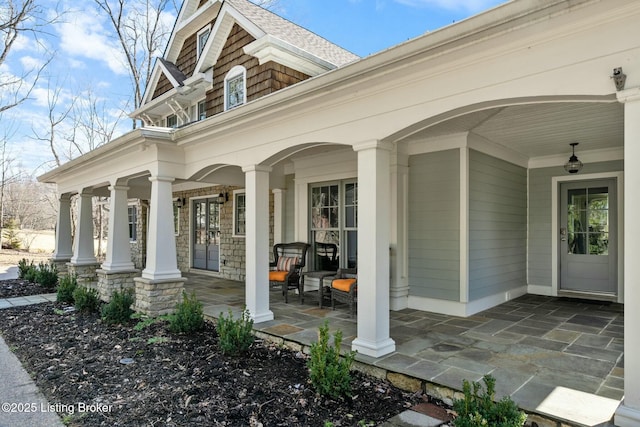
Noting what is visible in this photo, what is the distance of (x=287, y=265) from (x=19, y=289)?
6450 mm

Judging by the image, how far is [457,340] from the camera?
3973 millimetres

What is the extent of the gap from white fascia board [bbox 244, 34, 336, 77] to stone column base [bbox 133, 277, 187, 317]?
439 centimetres

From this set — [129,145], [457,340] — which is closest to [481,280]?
[457,340]

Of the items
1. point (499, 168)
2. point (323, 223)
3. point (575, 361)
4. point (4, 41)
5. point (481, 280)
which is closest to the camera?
point (575, 361)

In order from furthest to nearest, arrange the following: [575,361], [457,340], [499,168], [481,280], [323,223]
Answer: [323,223]
[499,168]
[481,280]
[457,340]
[575,361]

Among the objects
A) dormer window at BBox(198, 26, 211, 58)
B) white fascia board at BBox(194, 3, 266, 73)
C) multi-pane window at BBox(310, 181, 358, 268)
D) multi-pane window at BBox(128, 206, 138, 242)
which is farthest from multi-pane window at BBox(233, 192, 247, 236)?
multi-pane window at BBox(128, 206, 138, 242)

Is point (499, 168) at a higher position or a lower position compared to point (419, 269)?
higher

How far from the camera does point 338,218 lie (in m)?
6.36

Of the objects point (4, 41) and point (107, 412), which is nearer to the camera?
point (107, 412)

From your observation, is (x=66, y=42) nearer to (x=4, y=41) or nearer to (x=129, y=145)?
(x=4, y=41)

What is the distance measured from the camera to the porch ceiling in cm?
411

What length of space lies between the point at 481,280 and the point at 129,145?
5.59 meters

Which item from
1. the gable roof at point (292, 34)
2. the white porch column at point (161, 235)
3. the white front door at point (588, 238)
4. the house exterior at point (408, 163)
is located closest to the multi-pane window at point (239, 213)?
the house exterior at point (408, 163)

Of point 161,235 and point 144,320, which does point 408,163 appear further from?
point 144,320
